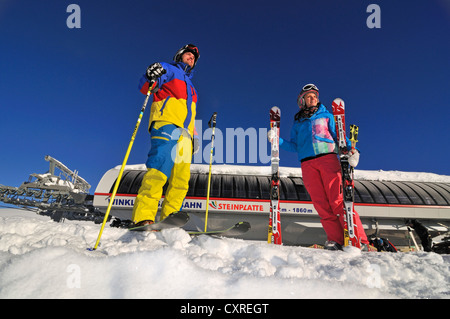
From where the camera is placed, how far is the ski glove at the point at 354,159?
3.20m

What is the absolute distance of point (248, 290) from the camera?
941 mm

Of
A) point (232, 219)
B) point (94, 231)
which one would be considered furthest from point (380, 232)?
point (94, 231)

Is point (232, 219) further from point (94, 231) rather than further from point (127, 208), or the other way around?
point (94, 231)

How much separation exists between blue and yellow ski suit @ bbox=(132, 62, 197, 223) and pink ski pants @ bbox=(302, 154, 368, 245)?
195cm

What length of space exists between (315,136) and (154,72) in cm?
259

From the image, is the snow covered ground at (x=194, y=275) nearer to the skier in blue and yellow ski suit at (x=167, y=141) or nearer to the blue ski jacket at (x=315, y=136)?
the skier in blue and yellow ski suit at (x=167, y=141)

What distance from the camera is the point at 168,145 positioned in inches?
113

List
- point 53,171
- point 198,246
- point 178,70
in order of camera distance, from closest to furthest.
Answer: point 198,246 < point 178,70 < point 53,171

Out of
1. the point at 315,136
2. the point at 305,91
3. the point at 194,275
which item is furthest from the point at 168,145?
the point at 305,91

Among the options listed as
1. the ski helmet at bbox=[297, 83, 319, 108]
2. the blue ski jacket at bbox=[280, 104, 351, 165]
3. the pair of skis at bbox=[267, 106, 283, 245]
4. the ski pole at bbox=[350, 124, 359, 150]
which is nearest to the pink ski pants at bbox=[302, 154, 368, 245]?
the blue ski jacket at bbox=[280, 104, 351, 165]

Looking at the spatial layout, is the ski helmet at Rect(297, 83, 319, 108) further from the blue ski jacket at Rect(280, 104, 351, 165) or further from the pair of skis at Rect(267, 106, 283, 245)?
the pair of skis at Rect(267, 106, 283, 245)

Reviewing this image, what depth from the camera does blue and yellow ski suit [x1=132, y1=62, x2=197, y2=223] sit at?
8.89 feet

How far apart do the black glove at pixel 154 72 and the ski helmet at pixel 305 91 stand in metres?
2.47
